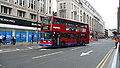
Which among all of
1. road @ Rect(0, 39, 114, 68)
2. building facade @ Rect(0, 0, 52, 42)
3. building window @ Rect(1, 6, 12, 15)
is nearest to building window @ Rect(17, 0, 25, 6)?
building facade @ Rect(0, 0, 52, 42)

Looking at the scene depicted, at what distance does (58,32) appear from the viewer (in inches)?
675

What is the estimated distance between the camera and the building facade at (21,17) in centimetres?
2402

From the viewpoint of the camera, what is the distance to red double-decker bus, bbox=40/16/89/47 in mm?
16422

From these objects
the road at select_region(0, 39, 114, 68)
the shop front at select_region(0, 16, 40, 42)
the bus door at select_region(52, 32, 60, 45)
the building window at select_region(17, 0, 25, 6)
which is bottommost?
the road at select_region(0, 39, 114, 68)

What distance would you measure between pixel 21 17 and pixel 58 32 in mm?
13829

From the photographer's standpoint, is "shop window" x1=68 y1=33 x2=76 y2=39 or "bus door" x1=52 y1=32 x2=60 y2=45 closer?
"bus door" x1=52 y1=32 x2=60 y2=45

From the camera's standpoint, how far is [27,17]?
29.5 meters

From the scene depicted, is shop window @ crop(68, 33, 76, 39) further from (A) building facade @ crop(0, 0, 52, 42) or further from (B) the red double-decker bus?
(A) building facade @ crop(0, 0, 52, 42)

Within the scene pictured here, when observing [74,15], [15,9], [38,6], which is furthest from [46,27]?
[74,15]

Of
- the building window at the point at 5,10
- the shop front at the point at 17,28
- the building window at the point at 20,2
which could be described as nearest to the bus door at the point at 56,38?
the shop front at the point at 17,28

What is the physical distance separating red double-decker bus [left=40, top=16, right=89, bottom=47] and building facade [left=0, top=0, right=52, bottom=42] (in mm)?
10301

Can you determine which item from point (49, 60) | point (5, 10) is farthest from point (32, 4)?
point (49, 60)

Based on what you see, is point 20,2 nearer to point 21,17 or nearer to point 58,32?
point 21,17

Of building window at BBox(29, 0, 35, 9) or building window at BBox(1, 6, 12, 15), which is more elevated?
building window at BBox(29, 0, 35, 9)
